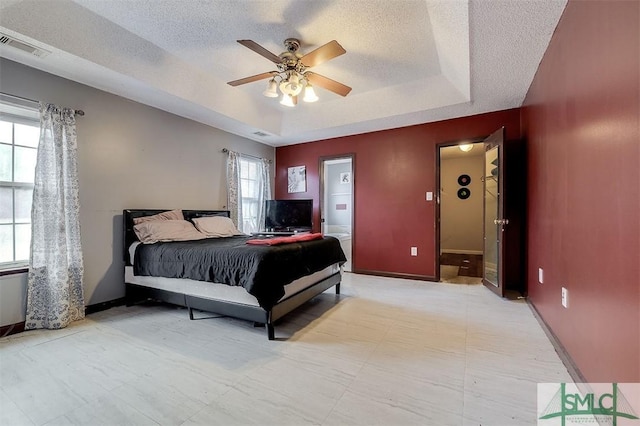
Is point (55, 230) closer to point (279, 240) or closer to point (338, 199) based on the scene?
point (279, 240)

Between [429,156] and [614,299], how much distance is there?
3.23 m

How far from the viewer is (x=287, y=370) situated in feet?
5.90

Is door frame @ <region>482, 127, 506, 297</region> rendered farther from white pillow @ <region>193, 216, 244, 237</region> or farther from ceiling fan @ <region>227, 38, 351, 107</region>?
white pillow @ <region>193, 216, 244, 237</region>

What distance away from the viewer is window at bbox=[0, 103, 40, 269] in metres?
2.51

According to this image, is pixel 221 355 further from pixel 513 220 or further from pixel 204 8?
pixel 513 220

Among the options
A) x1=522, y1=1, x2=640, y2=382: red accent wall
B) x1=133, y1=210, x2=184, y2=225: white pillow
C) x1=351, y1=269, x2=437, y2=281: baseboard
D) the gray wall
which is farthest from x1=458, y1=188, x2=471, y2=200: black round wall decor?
x1=133, y1=210, x2=184, y2=225: white pillow

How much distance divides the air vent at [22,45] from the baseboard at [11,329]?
2.35 m

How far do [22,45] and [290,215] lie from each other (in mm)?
3542

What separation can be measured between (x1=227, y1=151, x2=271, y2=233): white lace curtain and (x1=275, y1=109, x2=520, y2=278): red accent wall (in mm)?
1312

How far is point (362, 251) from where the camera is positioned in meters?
4.75

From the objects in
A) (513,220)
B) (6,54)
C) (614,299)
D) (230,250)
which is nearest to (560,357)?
(614,299)

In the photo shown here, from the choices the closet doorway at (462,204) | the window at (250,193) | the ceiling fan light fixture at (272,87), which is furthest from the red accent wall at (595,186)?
the closet doorway at (462,204)

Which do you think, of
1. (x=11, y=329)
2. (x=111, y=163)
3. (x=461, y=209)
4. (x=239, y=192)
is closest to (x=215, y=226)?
(x=239, y=192)

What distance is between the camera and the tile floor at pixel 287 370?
1414 millimetres
